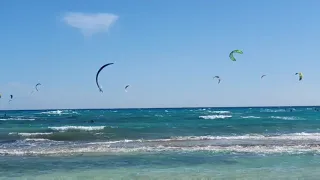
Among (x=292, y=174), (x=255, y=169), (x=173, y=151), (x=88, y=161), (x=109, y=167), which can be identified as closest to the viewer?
(x=292, y=174)

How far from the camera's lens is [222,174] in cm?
1402

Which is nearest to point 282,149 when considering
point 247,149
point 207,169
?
A: point 247,149

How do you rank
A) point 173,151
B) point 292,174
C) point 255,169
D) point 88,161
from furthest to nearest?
point 173,151 → point 88,161 → point 255,169 → point 292,174

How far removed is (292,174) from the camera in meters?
13.8

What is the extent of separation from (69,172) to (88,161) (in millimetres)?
2557

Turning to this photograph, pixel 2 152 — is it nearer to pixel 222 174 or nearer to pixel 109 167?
pixel 109 167

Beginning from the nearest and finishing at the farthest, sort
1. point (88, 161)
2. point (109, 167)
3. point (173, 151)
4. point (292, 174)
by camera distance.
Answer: point (292, 174) < point (109, 167) < point (88, 161) < point (173, 151)

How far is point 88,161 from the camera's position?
57.7ft

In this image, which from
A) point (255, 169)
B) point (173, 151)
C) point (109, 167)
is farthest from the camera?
point (173, 151)

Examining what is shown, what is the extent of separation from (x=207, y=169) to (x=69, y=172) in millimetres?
4607

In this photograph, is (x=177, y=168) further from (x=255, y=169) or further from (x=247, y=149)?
(x=247, y=149)

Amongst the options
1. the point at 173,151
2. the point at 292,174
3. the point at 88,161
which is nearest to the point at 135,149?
the point at 173,151

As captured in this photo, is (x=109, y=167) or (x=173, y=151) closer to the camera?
(x=109, y=167)

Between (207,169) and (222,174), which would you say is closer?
(222,174)
